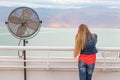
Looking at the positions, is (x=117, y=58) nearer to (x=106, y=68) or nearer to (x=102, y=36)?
(x=106, y=68)

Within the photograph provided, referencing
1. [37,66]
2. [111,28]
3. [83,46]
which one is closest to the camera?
[83,46]

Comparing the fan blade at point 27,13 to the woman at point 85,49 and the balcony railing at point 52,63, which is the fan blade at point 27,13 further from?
the woman at point 85,49

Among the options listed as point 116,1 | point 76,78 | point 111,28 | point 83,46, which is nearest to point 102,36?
point 111,28

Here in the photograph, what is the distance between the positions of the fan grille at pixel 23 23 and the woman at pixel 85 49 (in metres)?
0.87

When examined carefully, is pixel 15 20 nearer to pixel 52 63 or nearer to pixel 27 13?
pixel 27 13

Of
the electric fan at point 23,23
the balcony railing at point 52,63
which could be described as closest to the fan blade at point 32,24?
the electric fan at point 23,23

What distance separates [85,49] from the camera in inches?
137

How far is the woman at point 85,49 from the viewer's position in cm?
341

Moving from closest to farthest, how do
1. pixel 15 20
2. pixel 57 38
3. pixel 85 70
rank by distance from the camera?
pixel 85 70, pixel 15 20, pixel 57 38

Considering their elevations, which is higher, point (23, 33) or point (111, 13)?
point (111, 13)

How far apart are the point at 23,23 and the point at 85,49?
44.8 inches

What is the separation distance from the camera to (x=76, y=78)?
4039mm

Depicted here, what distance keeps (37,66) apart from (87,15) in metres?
1.57

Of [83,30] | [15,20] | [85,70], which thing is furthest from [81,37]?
[15,20]
